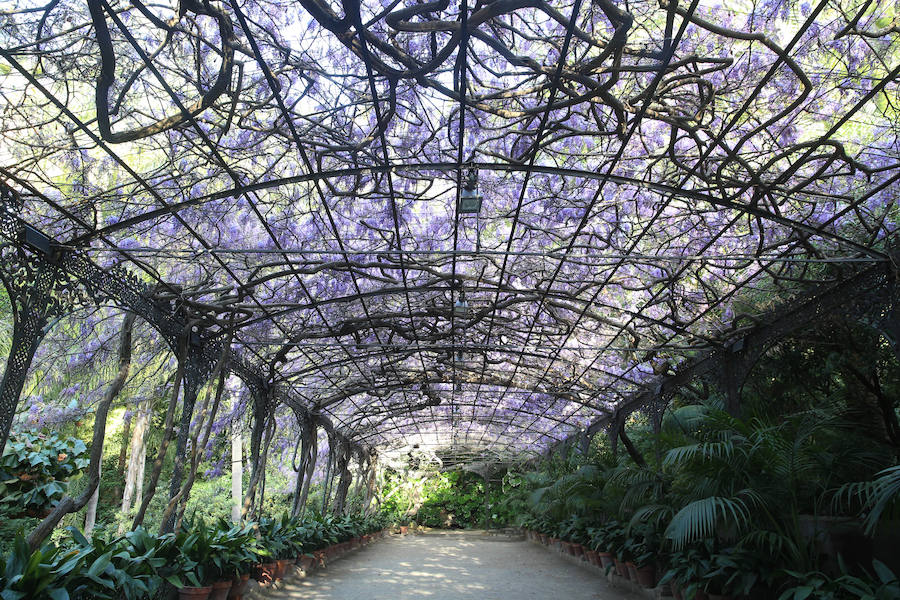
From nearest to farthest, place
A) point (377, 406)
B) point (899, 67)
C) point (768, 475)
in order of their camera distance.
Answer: point (899, 67) < point (768, 475) < point (377, 406)

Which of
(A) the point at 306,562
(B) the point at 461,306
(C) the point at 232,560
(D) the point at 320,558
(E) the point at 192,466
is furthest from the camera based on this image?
(D) the point at 320,558

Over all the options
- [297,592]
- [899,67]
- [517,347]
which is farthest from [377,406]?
[899,67]

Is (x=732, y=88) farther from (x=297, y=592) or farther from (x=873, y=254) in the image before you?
(x=297, y=592)

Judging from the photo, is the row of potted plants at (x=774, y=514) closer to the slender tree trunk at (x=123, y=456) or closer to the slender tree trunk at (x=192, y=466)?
the slender tree trunk at (x=192, y=466)

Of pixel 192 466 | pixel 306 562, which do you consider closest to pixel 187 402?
pixel 192 466

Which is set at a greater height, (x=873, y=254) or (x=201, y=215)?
(x=201, y=215)

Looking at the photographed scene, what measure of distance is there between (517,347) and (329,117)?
5915mm

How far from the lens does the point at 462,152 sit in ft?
14.6

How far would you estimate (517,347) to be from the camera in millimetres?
9805

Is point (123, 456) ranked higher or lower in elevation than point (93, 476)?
higher

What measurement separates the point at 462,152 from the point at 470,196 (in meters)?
0.51

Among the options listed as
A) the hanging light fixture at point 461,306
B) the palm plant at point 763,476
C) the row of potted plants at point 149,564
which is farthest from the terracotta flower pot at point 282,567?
the palm plant at point 763,476

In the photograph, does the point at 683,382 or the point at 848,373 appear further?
the point at 683,382

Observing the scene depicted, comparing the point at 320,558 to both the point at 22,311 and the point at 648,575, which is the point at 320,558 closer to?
the point at 648,575
